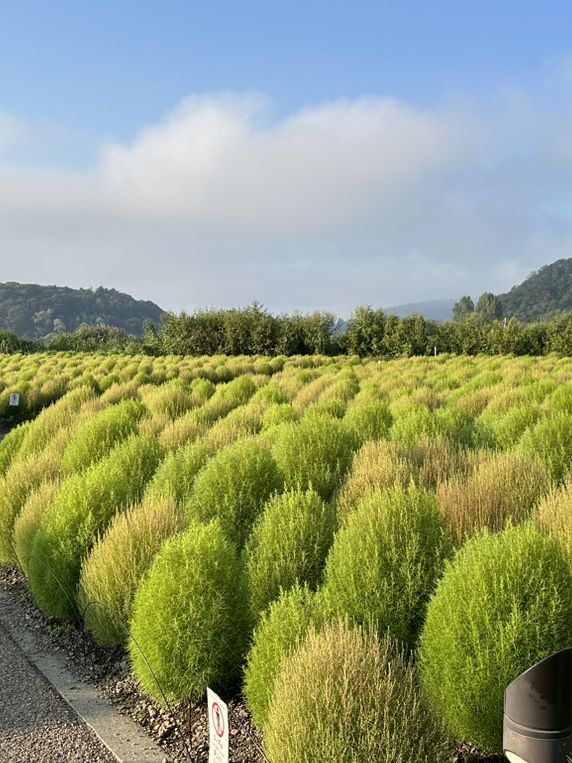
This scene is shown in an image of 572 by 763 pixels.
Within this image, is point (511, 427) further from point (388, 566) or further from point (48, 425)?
point (48, 425)

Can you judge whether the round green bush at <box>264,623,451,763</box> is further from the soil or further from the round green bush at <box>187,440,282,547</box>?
the round green bush at <box>187,440,282,547</box>

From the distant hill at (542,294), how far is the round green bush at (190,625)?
4796 inches

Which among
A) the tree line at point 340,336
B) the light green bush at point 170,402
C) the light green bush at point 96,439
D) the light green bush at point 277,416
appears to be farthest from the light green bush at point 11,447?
the tree line at point 340,336

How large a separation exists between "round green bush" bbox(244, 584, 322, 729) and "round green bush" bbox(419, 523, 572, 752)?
637mm

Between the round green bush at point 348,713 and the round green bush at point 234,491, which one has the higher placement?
the round green bush at point 234,491

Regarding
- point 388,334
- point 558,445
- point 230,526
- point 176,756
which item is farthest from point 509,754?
point 388,334

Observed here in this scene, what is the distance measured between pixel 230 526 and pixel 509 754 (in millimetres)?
3479

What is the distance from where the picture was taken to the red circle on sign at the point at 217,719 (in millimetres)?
2662

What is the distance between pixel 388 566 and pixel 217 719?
155 cm

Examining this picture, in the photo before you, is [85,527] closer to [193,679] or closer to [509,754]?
[193,679]

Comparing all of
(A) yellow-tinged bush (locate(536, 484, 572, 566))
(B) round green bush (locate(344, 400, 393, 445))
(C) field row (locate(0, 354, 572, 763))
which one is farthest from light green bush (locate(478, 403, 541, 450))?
(A) yellow-tinged bush (locate(536, 484, 572, 566))

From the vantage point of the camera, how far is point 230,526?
5.54 metres

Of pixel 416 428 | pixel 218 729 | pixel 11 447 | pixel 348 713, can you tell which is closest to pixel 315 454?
pixel 416 428

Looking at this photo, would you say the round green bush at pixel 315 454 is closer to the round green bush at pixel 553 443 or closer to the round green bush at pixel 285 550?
the round green bush at pixel 285 550
